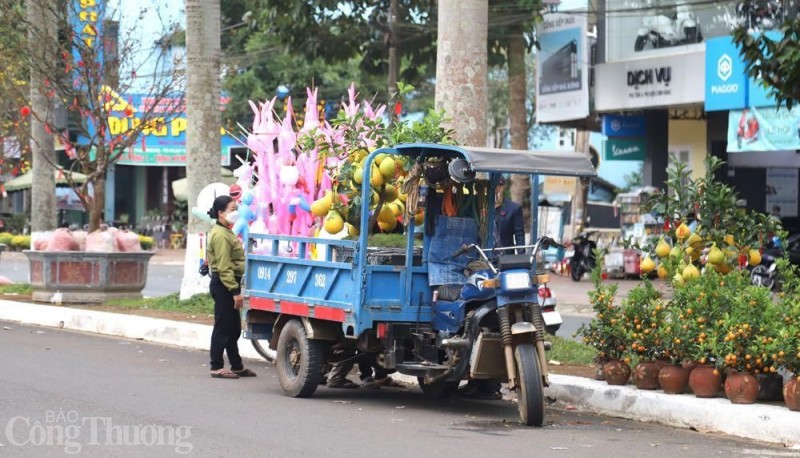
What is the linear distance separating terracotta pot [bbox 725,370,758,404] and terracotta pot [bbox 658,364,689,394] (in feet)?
1.76

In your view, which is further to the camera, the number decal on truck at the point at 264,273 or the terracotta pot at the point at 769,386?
the number decal on truck at the point at 264,273

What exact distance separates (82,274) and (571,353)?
920 centimetres

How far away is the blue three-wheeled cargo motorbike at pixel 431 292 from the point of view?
30.7 ft

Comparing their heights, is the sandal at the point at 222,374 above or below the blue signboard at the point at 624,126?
below

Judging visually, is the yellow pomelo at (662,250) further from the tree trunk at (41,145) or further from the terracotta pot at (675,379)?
the tree trunk at (41,145)

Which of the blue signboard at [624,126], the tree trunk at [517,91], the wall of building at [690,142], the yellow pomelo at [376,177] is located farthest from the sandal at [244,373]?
the blue signboard at [624,126]

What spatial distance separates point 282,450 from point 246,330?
12.8 feet

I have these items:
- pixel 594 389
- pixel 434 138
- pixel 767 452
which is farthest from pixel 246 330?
pixel 767 452

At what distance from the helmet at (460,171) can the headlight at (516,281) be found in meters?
0.95

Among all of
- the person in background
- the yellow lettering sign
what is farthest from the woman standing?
the yellow lettering sign

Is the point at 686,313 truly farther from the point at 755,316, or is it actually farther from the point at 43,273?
the point at 43,273

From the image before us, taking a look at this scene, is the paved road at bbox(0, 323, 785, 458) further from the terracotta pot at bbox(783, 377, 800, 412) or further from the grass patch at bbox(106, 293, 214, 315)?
the grass patch at bbox(106, 293, 214, 315)

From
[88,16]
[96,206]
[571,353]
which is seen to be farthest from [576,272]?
[571,353]

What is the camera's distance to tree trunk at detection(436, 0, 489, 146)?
1355cm
